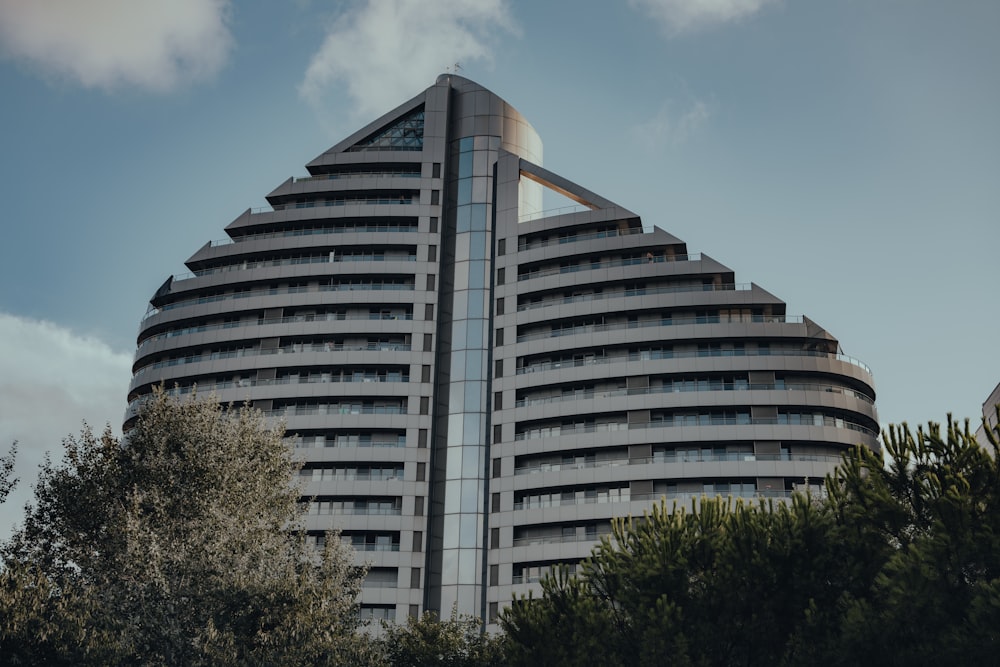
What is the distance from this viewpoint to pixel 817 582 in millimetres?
32531

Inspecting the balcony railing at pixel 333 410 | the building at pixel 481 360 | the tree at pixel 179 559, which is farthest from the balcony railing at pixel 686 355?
the tree at pixel 179 559

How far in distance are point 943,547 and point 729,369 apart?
41194 millimetres

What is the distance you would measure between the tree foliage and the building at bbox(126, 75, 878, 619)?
32575 mm

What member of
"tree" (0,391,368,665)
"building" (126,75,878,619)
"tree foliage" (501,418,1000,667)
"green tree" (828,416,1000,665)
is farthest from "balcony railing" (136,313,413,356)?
"green tree" (828,416,1000,665)

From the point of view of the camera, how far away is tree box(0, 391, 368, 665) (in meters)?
33.7

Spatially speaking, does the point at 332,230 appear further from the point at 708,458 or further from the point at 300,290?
the point at 708,458

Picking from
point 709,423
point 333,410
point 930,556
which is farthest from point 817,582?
point 333,410

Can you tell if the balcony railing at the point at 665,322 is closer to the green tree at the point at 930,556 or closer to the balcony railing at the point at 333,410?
the balcony railing at the point at 333,410

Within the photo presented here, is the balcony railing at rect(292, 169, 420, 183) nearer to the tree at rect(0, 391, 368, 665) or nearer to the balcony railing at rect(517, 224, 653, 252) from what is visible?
the balcony railing at rect(517, 224, 653, 252)

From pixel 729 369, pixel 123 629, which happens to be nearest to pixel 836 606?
pixel 123 629

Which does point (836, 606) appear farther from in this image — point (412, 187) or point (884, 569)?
point (412, 187)

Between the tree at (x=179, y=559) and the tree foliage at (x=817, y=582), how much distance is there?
8.61 m

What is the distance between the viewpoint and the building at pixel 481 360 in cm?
6900

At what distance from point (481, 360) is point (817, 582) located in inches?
1824
